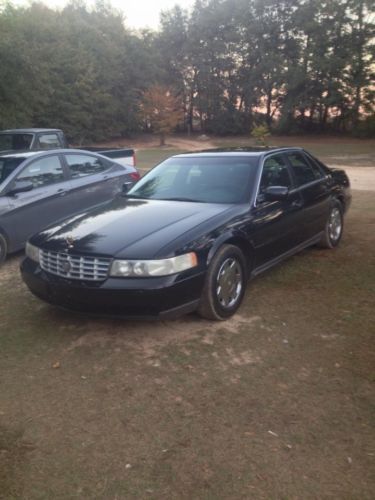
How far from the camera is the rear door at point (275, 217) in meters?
4.69

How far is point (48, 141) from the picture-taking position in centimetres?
1016

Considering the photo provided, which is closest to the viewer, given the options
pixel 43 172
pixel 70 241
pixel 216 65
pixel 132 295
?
pixel 132 295

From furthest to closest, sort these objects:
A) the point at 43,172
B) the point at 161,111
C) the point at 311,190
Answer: the point at 161,111
the point at 43,172
the point at 311,190

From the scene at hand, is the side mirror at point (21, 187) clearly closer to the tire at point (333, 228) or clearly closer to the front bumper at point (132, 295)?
the front bumper at point (132, 295)

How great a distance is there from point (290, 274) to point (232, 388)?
8.35 feet

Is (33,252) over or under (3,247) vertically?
over

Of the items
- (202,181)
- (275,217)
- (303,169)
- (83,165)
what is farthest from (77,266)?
(83,165)

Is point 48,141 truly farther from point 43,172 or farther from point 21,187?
point 21,187

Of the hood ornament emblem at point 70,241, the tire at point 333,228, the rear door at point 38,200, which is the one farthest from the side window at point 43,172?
the tire at point 333,228

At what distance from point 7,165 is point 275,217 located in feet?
12.7

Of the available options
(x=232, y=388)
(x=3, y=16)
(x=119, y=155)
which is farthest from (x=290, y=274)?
(x=3, y=16)

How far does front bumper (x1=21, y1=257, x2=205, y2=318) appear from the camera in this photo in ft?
11.9

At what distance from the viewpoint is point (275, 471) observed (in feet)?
7.98

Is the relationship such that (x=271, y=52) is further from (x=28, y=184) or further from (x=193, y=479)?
(x=193, y=479)
